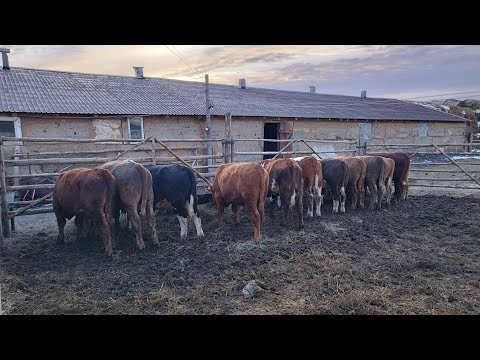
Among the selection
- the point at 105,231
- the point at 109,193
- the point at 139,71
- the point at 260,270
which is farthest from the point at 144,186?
the point at 139,71

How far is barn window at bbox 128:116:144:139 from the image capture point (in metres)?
13.8

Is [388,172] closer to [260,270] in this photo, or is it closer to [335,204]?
[335,204]

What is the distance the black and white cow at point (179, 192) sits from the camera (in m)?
6.37

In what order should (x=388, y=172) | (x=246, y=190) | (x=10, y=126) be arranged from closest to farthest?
(x=246, y=190), (x=388, y=172), (x=10, y=126)

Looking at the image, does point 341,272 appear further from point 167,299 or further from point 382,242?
point 167,299

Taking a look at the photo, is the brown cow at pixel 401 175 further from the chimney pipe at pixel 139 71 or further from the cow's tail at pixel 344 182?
the chimney pipe at pixel 139 71

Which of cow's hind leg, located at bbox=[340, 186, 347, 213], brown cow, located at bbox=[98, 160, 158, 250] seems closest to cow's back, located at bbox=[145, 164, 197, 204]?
brown cow, located at bbox=[98, 160, 158, 250]

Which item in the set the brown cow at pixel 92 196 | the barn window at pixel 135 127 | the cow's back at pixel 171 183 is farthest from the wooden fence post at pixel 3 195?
the barn window at pixel 135 127

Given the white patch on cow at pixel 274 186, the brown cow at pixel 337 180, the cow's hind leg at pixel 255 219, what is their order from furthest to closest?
the brown cow at pixel 337 180 < the white patch on cow at pixel 274 186 < the cow's hind leg at pixel 255 219

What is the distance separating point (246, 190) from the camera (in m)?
6.34

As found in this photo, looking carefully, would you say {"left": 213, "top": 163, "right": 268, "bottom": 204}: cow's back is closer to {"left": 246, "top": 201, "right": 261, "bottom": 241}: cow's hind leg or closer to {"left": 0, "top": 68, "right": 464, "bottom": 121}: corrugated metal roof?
{"left": 246, "top": 201, "right": 261, "bottom": 241}: cow's hind leg

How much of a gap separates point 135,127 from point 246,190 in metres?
9.14

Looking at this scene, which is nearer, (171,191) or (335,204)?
(171,191)

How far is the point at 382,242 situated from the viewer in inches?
234
